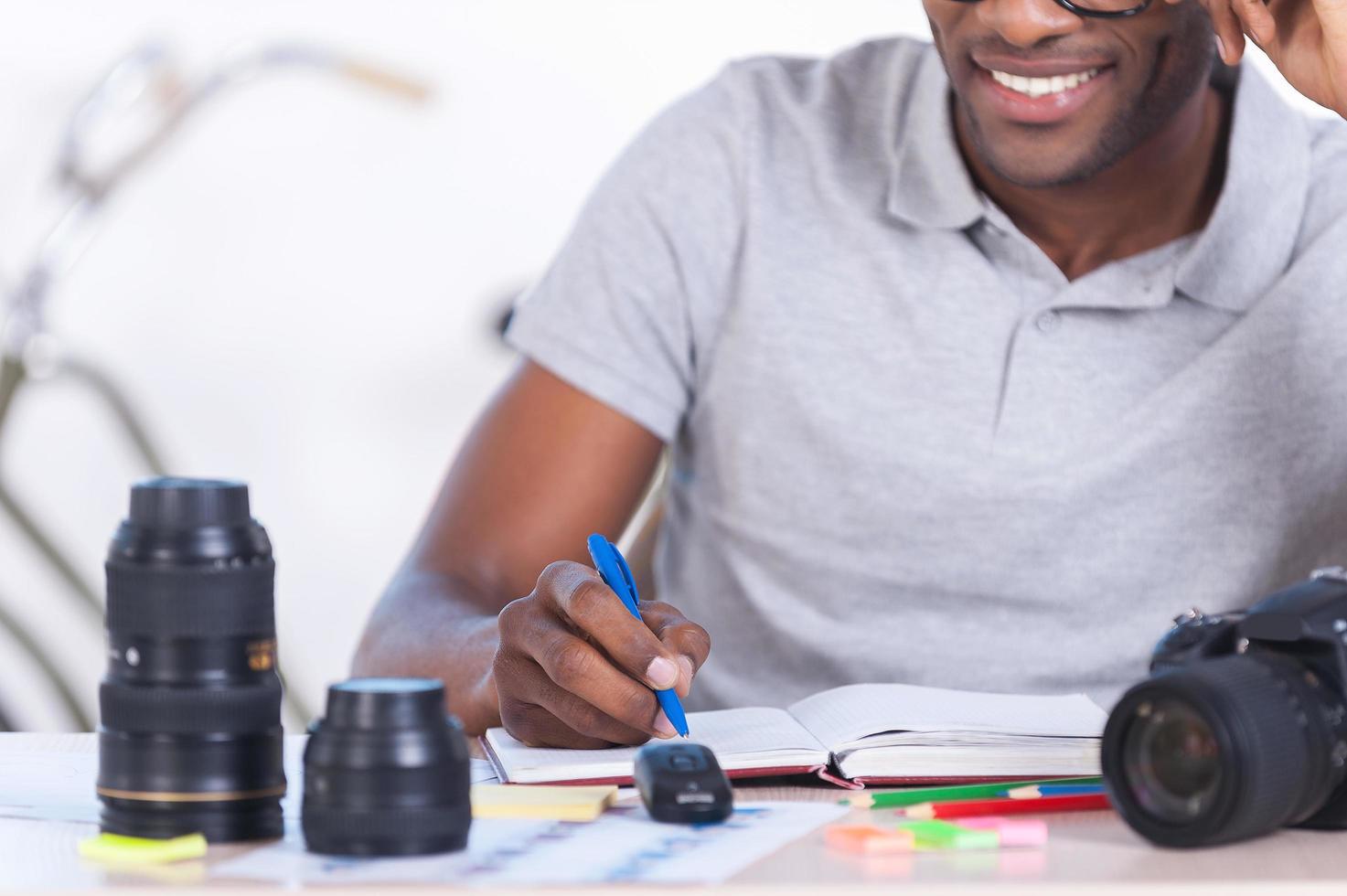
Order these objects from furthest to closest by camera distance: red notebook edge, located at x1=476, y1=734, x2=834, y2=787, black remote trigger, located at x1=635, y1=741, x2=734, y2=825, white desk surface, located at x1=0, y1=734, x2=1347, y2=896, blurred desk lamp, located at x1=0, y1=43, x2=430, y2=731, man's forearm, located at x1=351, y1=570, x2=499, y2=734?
blurred desk lamp, located at x1=0, y1=43, x2=430, y2=731, man's forearm, located at x1=351, y1=570, x2=499, y2=734, red notebook edge, located at x1=476, y1=734, x2=834, y2=787, black remote trigger, located at x1=635, y1=741, x2=734, y2=825, white desk surface, located at x1=0, y1=734, x2=1347, y2=896

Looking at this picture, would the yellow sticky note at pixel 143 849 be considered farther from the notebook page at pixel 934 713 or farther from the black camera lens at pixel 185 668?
the notebook page at pixel 934 713

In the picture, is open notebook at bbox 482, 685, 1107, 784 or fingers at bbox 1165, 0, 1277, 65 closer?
open notebook at bbox 482, 685, 1107, 784

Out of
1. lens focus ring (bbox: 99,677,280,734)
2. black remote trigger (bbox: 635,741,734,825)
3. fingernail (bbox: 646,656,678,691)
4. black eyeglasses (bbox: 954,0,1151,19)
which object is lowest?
black remote trigger (bbox: 635,741,734,825)

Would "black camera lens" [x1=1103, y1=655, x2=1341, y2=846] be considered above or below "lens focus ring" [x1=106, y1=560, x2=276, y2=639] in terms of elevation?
below

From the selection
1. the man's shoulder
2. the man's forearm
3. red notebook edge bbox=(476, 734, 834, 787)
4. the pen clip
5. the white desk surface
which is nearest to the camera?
the white desk surface

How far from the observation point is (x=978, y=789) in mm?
Answer: 860

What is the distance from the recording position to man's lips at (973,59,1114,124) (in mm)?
1382

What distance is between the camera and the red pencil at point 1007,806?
2.70ft

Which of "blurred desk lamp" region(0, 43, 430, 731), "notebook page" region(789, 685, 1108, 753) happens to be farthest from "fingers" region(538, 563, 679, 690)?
"blurred desk lamp" region(0, 43, 430, 731)

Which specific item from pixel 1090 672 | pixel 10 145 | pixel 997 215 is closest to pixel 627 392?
pixel 997 215

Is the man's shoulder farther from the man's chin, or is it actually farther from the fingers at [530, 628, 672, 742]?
the fingers at [530, 628, 672, 742]

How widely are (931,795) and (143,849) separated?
0.38m

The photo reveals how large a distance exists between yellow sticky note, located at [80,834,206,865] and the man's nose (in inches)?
36.1

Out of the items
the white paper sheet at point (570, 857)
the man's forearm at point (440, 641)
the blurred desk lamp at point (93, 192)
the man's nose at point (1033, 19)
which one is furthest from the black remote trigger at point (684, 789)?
the blurred desk lamp at point (93, 192)
